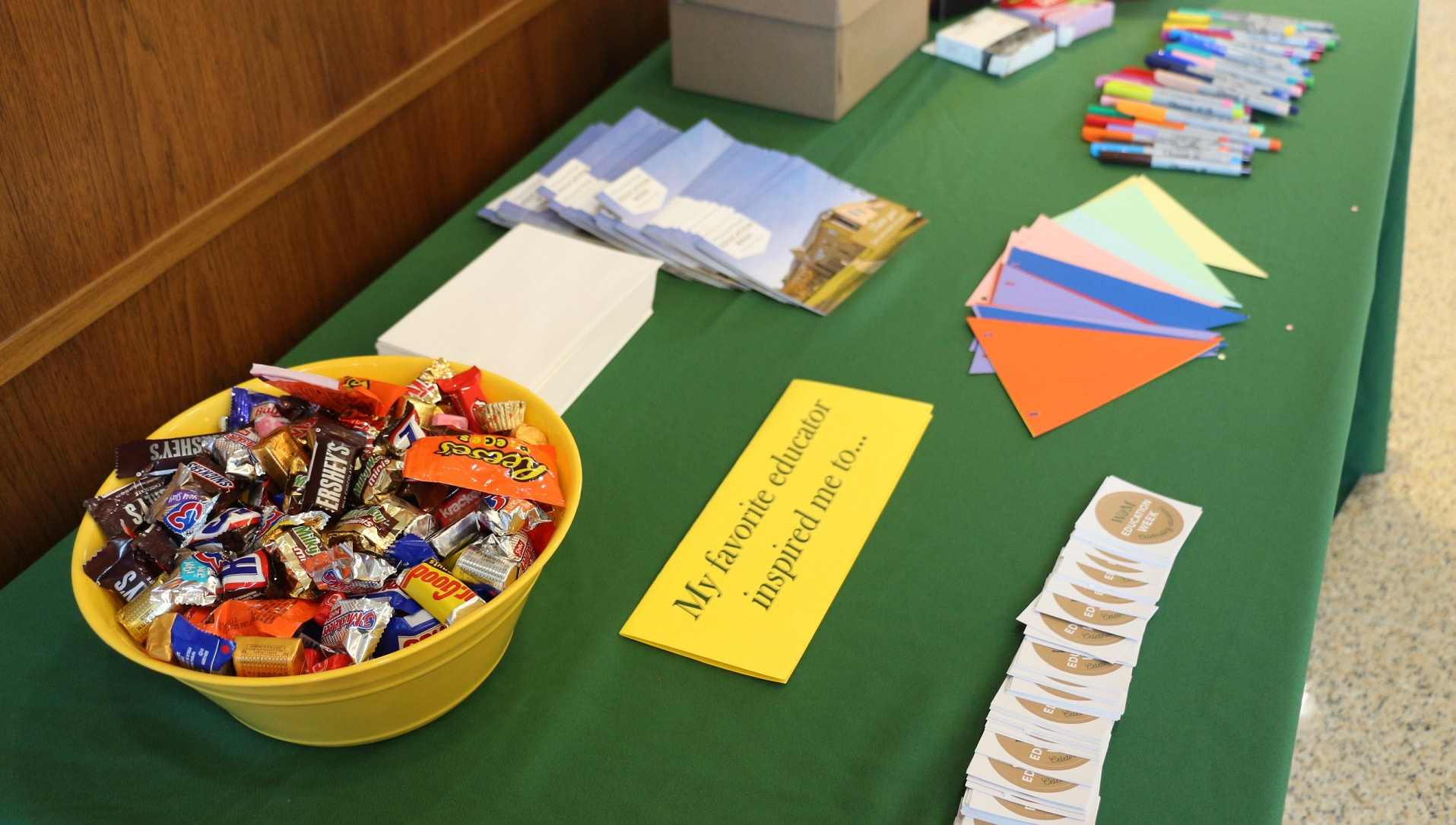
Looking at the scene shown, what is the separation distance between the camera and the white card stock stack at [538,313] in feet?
3.27

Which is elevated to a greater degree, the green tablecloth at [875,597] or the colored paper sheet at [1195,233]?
the colored paper sheet at [1195,233]

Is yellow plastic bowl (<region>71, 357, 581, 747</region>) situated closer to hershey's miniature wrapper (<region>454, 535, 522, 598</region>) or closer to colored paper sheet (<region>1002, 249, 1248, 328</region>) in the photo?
hershey's miniature wrapper (<region>454, 535, 522, 598</region>)

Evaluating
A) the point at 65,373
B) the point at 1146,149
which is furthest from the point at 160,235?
the point at 1146,149

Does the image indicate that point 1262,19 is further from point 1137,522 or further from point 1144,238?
point 1137,522

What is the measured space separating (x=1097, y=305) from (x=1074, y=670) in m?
0.48

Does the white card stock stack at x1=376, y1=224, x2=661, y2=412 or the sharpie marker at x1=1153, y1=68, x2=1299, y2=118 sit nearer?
the white card stock stack at x1=376, y1=224, x2=661, y2=412

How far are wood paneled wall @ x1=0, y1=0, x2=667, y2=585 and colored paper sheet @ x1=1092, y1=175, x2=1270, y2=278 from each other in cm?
84

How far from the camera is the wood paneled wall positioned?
2.81 feet

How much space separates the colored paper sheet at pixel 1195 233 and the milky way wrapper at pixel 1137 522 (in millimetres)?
393

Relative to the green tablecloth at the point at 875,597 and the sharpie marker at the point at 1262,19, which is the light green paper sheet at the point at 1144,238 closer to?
the green tablecloth at the point at 875,597

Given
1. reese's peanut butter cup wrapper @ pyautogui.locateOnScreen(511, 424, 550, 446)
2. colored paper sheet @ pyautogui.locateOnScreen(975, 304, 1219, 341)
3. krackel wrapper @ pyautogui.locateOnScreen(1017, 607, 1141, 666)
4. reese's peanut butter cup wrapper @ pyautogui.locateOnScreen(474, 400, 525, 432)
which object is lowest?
krackel wrapper @ pyautogui.locateOnScreen(1017, 607, 1141, 666)

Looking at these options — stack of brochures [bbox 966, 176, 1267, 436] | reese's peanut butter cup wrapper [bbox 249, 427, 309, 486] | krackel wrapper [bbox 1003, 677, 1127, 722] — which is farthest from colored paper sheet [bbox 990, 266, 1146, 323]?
reese's peanut butter cup wrapper [bbox 249, 427, 309, 486]

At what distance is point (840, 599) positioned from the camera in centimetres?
84

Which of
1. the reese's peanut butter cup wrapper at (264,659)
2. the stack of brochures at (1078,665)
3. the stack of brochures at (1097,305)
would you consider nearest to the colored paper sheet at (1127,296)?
the stack of brochures at (1097,305)
